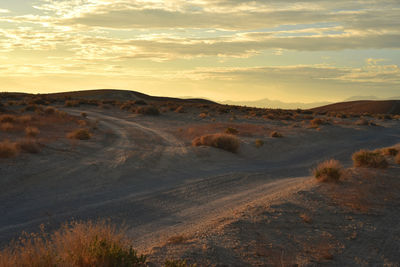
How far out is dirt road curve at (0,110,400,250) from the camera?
8.65 m

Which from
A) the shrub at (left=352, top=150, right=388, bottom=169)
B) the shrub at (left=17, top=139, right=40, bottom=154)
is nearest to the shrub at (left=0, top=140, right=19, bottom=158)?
the shrub at (left=17, top=139, right=40, bottom=154)

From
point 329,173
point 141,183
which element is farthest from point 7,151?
point 329,173

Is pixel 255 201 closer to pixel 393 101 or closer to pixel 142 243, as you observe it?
pixel 142 243

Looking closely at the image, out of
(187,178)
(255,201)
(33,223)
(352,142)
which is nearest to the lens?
(33,223)

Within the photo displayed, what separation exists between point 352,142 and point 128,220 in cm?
2415

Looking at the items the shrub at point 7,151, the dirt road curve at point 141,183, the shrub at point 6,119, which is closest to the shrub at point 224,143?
the dirt road curve at point 141,183

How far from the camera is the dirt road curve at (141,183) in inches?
340

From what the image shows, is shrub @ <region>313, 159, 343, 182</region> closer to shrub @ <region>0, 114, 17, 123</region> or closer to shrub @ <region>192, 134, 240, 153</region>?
shrub @ <region>192, 134, 240, 153</region>

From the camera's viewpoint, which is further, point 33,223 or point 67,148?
point 67,148

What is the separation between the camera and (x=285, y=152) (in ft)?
72.8

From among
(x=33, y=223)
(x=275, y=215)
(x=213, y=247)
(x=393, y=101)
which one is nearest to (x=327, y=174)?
(x=275, y=215)

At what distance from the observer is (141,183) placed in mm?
12578

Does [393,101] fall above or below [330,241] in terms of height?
above

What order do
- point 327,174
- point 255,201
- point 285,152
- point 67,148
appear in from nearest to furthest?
point 255,201, point 327,174, point 67,148, point 285,152
